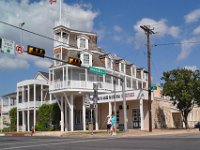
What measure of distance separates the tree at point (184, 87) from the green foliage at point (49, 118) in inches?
569

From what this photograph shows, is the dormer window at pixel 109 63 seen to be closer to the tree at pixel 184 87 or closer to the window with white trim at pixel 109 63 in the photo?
the window with white trim at pixel 109 63

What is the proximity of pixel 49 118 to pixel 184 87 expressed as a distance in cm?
1807

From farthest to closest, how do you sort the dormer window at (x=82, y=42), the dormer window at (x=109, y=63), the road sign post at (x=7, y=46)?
1. the dormer window at (x=109, y=63)
2. the dormer window at (x=82, y=42)
3. the road sign post at (x=7, y=46)

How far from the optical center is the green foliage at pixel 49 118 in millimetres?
47062

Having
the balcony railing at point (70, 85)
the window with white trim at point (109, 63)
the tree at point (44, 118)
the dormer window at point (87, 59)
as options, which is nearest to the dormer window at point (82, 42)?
the dormer window at point (87, 59)

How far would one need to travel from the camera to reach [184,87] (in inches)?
1582

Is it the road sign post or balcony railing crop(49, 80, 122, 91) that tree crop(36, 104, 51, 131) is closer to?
balcony railing crop(49, 80, 122, 91)

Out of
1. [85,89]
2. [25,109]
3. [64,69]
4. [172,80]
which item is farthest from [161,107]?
[25,109]

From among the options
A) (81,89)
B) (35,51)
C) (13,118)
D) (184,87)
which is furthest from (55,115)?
(35,51)

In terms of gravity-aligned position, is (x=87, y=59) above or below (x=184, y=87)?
above

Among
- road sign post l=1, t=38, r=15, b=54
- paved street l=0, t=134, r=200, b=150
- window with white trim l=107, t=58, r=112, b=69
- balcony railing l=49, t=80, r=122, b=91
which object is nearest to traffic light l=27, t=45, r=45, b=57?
road sign post l=1, t=38, r=15, b=54

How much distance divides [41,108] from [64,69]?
7627 millimetres

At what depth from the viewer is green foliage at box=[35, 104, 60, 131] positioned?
47062mm

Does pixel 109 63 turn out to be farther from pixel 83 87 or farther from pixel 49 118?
pixel 49 118
